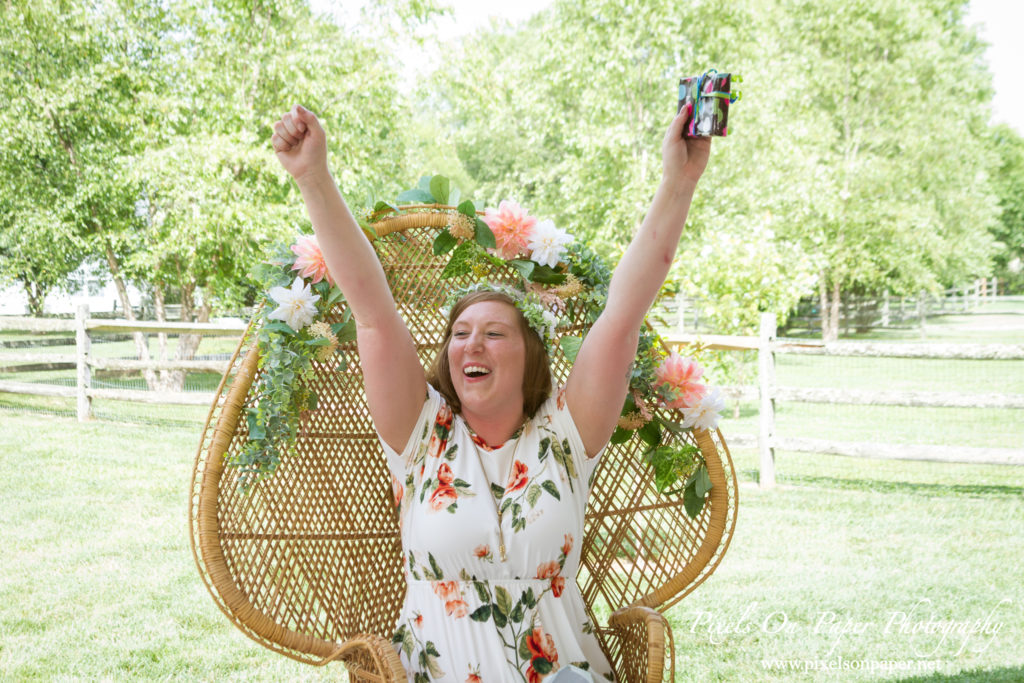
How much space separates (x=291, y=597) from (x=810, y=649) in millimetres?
2023

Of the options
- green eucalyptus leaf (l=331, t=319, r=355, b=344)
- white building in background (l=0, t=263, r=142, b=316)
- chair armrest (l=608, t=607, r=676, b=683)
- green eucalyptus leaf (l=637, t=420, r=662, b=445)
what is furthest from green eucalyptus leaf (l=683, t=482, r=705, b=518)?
white building in background (l=0, t=263, r=142, b=316)

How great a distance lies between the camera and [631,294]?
1.54 m

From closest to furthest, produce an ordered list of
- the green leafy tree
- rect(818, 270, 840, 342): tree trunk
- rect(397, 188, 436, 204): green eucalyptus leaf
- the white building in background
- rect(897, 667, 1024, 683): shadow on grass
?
1. rect(397, 188, 436, 204): green eucalyptus leaf
2. rect(897, 667, 1024, 683): shadow on grass
3. the white building in background
4. rect(818, 270, 840, 342): tree trunk
5. the green leafy tree

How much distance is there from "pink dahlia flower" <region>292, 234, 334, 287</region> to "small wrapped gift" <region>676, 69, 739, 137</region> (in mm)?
921

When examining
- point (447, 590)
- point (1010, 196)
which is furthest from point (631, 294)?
point (1010, 196)

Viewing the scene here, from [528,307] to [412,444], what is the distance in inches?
15.7

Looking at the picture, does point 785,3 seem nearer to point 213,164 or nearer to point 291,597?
point 213,164

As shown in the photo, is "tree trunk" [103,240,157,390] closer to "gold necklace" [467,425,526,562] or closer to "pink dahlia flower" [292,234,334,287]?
"pink dahlia flower" [292,234,334,287]

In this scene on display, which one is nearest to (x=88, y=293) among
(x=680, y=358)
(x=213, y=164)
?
(x=213, y=164)

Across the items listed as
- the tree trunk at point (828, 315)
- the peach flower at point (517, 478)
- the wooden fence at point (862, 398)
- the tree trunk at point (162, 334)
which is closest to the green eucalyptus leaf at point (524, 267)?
the peach flower at point (517, 478)

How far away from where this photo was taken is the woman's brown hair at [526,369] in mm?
1833

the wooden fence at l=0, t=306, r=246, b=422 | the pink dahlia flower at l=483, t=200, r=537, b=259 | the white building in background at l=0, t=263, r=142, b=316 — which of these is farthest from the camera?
the white building in background at l=0, t=263, r=142, b=316

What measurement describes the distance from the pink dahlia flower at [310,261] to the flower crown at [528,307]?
0.30 meters

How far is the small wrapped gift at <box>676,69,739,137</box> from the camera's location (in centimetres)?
130
